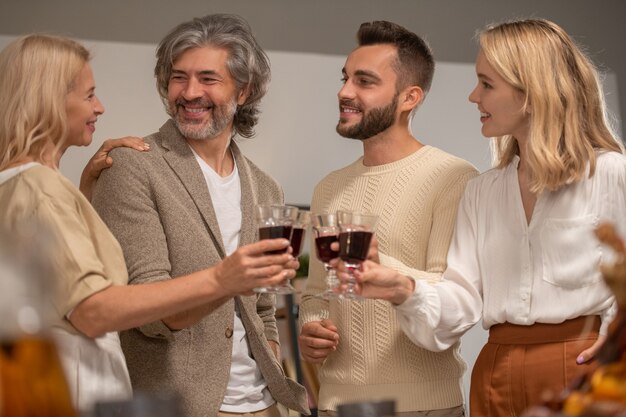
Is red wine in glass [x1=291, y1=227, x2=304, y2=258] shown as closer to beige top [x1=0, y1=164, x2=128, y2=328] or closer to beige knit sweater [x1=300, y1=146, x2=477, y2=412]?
beige top [x1=0, y1=164, x2=128, y2=328]

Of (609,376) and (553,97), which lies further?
(553,97)

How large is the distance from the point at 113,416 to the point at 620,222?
1830 mm

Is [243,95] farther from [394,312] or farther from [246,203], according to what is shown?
[394,312]

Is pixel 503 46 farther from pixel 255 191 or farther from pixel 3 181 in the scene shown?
pixel 3 181

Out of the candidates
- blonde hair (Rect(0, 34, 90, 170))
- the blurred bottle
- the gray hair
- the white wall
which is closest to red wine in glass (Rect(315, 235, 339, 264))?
blonde hair (Rect(0, 34, 90, 170))

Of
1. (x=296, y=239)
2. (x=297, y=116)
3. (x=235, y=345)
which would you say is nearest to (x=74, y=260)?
(x=296, y=239)

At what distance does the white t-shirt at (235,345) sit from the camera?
3023 millimetres

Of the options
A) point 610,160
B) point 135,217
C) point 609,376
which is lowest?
point 609,376

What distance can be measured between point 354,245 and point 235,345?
740 mm

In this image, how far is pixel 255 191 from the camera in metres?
3.32

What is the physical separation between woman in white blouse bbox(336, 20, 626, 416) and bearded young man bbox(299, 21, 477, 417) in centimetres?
21

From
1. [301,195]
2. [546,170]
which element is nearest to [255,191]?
[546,170]

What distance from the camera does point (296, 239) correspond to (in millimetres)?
2490

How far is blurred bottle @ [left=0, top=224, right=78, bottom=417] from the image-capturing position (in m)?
1.12
